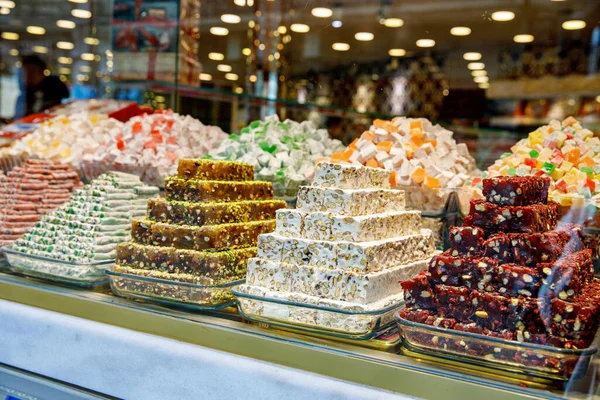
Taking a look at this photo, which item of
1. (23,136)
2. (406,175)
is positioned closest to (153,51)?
(23,136)

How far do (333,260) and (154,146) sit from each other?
1.30m

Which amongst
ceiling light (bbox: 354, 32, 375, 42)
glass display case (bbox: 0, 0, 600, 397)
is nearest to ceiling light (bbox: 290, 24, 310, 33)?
glass display case (bbox: 0, 0, 600, 397)

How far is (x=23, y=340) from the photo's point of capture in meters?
1.71

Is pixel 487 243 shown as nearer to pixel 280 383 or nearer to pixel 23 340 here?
pixel 280 383

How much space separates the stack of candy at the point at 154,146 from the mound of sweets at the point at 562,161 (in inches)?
45.9

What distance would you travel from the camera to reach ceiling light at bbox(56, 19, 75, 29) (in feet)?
14.7

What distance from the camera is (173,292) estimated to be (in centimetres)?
162

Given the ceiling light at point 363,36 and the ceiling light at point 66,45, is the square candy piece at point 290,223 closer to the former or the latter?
the ceiling light at point 363,36

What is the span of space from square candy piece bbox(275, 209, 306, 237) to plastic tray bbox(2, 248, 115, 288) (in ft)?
1.91

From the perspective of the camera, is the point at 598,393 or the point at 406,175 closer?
the point at 598,393

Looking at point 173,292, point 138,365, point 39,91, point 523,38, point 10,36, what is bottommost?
point 138,365

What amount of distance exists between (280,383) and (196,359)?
224 millimetres

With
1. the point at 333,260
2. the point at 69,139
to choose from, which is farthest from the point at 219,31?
the point at 333,260

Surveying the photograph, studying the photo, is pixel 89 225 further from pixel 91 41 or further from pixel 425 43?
pixel 91 41
